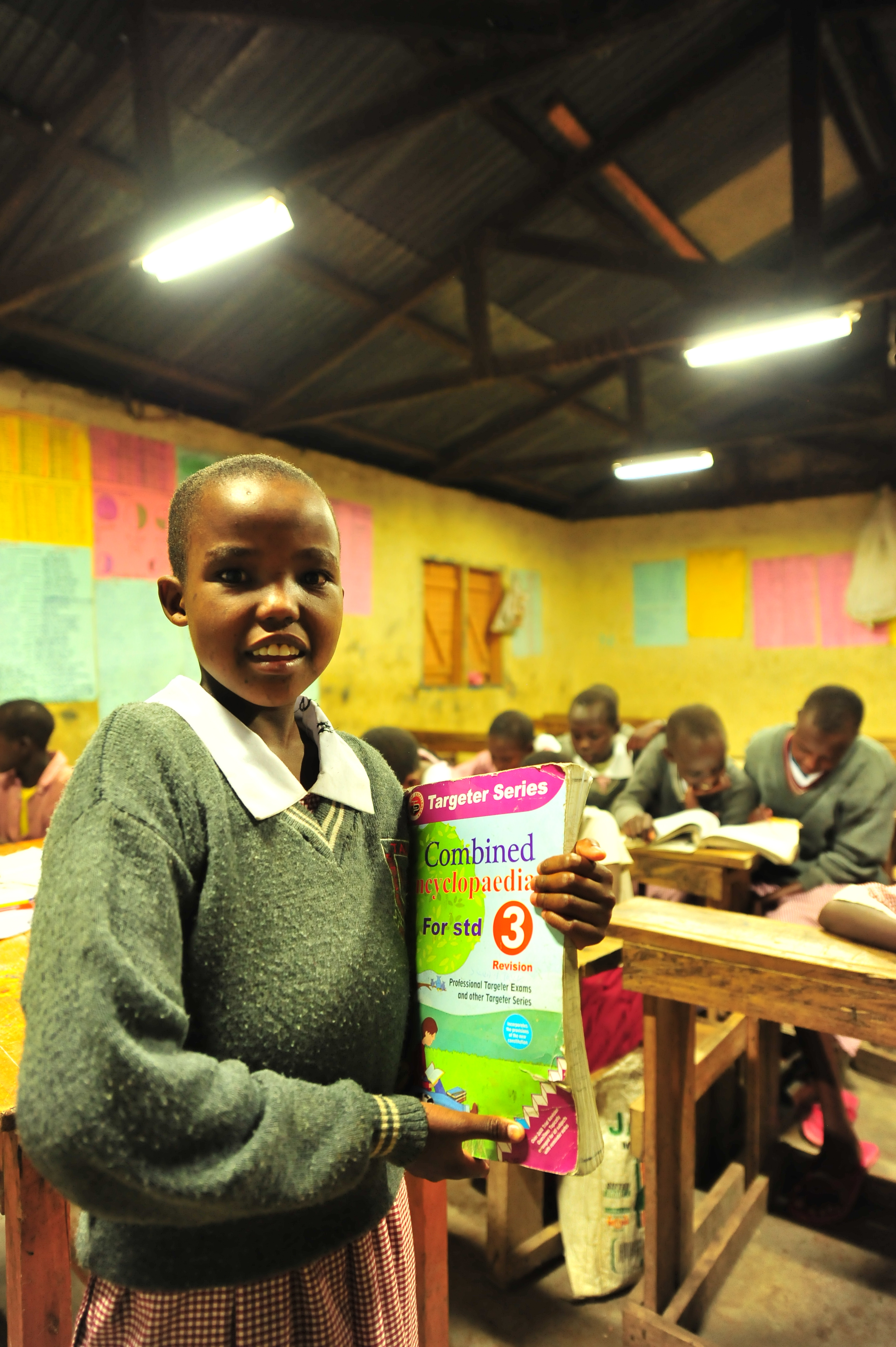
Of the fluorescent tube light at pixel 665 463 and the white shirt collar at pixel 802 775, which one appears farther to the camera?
the fluorescent tube light at pixel 665 463

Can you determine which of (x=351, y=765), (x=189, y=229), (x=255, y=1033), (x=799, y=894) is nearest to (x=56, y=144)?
(x=189, y=229)

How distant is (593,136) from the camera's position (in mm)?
4398

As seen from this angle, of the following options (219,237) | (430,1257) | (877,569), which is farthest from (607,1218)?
(877,569)

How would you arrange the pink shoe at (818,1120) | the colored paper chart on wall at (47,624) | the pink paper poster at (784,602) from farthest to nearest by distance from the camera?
the pink paper poster at (784,602)
the colored paper chart on wall at (47,624)
the pink shoe at (818,1120)

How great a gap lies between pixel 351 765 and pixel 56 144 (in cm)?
351

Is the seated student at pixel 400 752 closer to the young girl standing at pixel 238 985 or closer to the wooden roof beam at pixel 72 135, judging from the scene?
the young girl standing at pixel 238 985

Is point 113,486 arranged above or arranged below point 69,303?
below

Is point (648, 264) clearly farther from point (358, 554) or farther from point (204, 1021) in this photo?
point (204, 1021)

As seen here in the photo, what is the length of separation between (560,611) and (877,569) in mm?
3287

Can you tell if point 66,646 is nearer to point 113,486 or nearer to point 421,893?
point 113,486

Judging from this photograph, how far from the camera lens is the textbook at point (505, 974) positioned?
0.75 metres

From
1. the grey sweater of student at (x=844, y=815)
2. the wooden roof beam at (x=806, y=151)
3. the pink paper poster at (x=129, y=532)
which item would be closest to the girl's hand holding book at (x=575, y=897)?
the grey sweater of student at (x=844, y=815)

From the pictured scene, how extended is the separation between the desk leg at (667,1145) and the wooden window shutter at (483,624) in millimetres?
6086

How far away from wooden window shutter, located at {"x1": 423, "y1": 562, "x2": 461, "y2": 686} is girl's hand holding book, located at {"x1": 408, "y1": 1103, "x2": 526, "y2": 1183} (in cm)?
646
